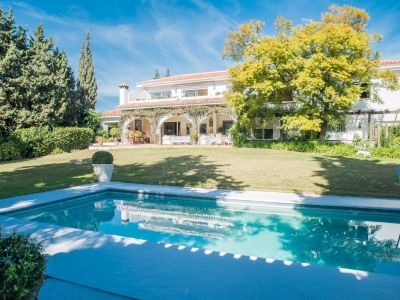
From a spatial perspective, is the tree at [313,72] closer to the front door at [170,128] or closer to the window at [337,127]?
the window at [337,127]

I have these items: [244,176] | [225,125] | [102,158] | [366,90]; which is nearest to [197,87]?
[225,125]

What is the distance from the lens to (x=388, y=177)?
474 inches

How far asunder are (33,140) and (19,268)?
22.9m

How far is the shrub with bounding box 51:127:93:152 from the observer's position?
78.9 ft

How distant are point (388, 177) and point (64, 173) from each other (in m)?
14.1

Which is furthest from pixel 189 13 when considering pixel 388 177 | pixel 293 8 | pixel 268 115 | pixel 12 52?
pixel 388 177

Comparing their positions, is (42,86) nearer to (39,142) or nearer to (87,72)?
(39,142)

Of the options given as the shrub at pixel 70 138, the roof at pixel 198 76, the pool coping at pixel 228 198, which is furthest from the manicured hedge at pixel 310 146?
the shrub at pixel 70 138

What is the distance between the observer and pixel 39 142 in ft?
74.3

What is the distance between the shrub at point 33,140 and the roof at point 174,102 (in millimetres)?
10888

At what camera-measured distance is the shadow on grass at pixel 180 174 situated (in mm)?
11931

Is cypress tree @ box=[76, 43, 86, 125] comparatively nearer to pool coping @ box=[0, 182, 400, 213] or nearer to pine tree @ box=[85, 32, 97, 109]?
pine tree @ box=[85, 32, 97, 109]

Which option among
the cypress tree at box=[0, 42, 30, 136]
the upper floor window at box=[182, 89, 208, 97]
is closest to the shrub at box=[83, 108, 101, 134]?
the cypress tree at box=[0, 42, 30, 136]

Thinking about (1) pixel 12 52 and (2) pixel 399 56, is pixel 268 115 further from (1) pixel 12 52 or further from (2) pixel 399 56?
(1) pixel 12 52
